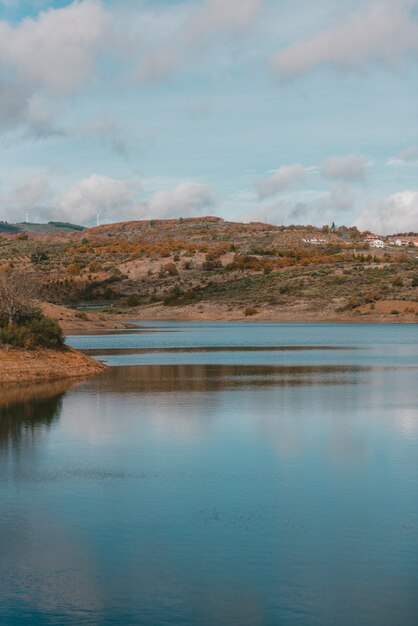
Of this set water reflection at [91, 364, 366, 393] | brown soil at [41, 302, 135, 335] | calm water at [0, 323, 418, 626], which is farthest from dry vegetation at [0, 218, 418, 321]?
calm water at [0, 323, 418, 626]

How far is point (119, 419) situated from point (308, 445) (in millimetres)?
6826

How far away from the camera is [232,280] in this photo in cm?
12106

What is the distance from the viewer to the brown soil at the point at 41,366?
36906 millimetres

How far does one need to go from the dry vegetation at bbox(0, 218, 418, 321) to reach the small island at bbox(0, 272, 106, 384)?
50.5 meters

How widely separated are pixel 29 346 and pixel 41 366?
115 cm

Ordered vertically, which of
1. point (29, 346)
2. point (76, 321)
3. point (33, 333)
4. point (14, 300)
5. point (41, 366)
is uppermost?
point (14, 300)

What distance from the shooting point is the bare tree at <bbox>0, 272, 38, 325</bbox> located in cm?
4119

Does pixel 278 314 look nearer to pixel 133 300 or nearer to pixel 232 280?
pixel 232 280

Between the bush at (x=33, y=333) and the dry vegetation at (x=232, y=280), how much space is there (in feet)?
170

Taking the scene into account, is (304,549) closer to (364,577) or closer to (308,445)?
(364,577)

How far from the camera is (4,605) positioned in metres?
11.4

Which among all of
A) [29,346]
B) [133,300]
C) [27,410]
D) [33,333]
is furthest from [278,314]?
[27,410]

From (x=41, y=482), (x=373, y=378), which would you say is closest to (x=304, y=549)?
(x=41, y=482)

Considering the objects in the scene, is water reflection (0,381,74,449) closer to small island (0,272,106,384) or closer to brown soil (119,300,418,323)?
small island (0,272,106,384)
